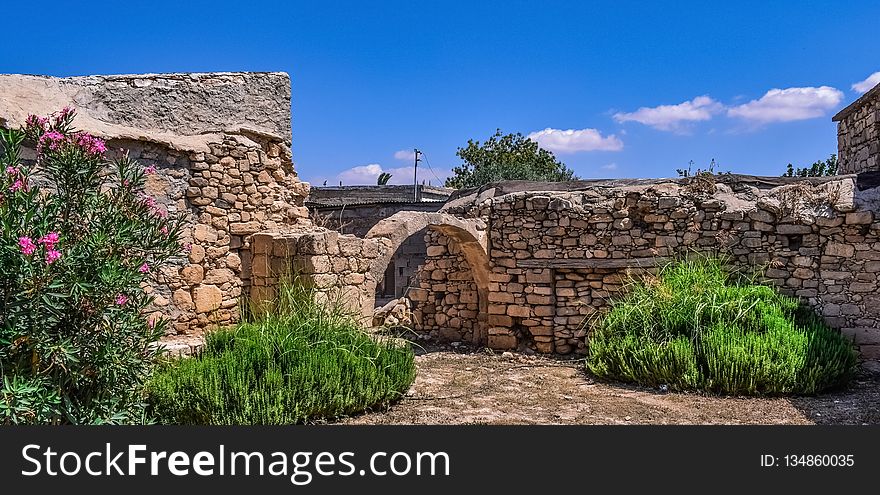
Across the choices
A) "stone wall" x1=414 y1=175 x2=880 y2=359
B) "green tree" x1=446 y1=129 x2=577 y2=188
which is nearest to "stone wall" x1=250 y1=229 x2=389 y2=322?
"stone wall" x1=414 y1=175 x2=880 y2=359

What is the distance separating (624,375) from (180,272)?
5.15m

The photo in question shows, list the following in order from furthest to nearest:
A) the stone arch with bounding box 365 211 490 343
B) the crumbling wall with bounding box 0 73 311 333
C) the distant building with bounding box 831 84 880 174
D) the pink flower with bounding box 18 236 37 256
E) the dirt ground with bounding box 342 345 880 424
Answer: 1. the distant building with bounding box 831 84 880 174
2. the stone arch with bounding box 365 211 490 343
3. the crumbling wall with bounding box 0 73 311 333
4. the dirt ground with bounding box 342 345 880 424
5. the pink flower with bounding box 18 236 37 256

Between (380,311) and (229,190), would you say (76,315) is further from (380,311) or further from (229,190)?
(380,311)

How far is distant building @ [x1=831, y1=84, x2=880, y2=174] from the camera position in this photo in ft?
32.3

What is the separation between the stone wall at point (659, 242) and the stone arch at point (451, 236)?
0.83 feet

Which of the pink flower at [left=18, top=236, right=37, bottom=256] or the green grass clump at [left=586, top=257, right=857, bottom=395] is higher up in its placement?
the pink flower at [left=18, top=236, right=37, bottom=256]

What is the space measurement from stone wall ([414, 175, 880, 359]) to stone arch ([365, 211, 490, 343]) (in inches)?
10.0

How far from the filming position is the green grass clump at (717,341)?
7516mm

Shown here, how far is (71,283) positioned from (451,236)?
7.11 m

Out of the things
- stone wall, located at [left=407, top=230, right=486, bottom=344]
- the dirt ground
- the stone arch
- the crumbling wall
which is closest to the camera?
the dirt ground

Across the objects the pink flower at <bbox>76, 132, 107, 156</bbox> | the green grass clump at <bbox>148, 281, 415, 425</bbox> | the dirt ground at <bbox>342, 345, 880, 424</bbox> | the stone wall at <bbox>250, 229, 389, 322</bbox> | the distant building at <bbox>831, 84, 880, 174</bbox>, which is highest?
the distant building at <bbox>831, 84, 880, 174</bbox>

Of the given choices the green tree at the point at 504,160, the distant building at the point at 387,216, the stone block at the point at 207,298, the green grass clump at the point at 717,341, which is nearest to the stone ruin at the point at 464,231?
the stone block at the point at 207,298

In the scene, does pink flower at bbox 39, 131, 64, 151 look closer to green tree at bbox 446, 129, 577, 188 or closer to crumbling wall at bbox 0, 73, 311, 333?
crumbling wall at bbox 0, 73, 311, 333

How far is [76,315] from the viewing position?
4711 millimetres
